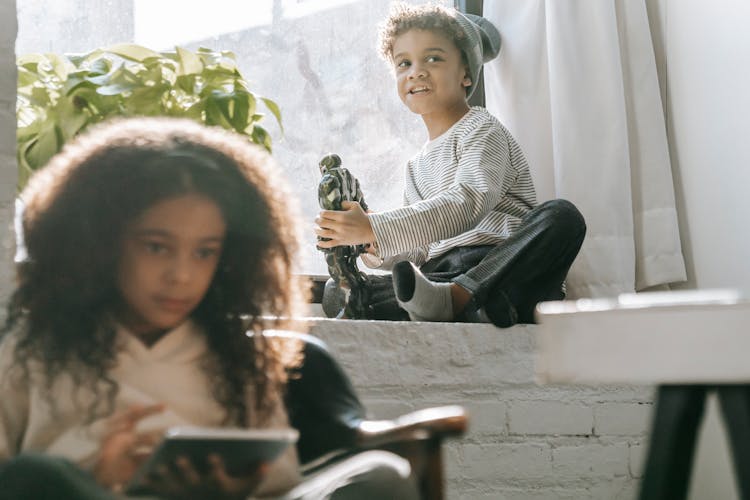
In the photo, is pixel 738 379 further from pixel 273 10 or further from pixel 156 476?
pixel 273 10

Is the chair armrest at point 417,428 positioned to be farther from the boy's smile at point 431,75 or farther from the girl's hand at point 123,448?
the boy's smile at point 431,75

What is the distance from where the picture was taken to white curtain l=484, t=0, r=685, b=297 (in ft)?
6.08

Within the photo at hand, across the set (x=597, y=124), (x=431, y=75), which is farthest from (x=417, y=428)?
(x=597, y=124)

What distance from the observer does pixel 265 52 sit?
194 cm

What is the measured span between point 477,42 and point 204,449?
1346mm

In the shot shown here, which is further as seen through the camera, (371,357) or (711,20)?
(711,20)

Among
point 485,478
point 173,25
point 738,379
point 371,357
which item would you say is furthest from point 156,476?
point 173,25

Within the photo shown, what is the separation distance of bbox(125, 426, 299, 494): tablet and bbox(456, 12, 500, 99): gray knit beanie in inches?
50.8

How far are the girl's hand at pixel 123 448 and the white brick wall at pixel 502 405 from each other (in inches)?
30.6

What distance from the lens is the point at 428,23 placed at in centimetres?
180

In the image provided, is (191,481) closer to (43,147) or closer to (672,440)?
(672,440)

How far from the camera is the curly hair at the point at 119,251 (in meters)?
0.67

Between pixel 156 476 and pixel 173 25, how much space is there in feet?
4.52

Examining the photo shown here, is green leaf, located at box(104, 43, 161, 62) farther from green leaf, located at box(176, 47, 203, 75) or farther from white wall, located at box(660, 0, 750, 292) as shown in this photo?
white wall, located at box(660, 0, 750, 292)
